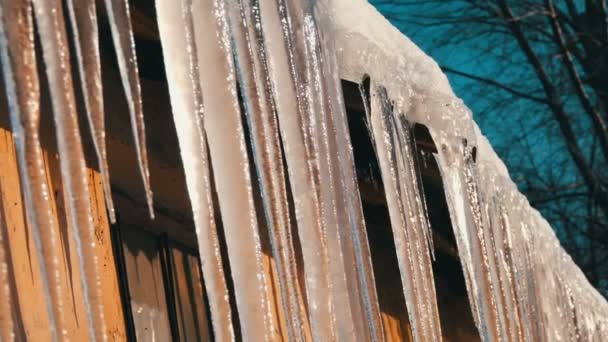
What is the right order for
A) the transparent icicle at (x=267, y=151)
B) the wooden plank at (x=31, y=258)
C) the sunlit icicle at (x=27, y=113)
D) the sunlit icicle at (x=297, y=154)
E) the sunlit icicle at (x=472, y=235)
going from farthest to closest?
the sunlit icicle at (x=472, y=235)
the wooden plank at (x=31, y=258)
the sunlit icicle at (x=297, y=154)
the transparent icicle at (x=267, y=151)
the sunlit icicle at (x=27, y=113)

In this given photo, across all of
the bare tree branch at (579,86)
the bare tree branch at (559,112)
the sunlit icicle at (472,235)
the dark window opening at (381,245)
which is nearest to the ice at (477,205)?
the sunlit icicle at (472,235)

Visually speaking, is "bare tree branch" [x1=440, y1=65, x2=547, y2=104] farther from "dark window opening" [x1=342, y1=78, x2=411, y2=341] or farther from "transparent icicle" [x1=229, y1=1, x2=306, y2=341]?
"transparent icicle" [x1=229, y1=1, x2=306, y2=341]

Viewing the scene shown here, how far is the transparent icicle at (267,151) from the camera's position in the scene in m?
1.96

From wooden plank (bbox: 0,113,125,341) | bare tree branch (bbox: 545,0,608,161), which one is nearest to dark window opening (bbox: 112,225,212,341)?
wooden plank (bbox: 0,113,125,341)

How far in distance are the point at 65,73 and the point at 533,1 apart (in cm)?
1531

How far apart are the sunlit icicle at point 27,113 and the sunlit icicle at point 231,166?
412 mm

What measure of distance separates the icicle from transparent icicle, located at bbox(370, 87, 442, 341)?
121 cm

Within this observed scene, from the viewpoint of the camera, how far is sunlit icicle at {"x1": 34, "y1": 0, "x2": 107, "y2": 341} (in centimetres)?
158

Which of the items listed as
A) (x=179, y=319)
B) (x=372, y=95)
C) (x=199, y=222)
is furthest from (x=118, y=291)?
(x=199, y=222)

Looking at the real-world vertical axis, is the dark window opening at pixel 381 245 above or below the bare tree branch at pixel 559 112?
below

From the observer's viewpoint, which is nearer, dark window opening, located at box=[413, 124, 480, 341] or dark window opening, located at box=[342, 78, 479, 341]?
dark window opening, located at box=[342, 78, 479, 341]

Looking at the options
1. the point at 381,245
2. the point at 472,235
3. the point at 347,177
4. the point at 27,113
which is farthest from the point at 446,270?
the point at 27,113

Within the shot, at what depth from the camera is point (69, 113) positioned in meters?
1.58

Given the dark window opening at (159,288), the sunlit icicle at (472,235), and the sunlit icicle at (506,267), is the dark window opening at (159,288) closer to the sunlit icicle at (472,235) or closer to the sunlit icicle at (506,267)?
the sunlit icicle at (472,235)
